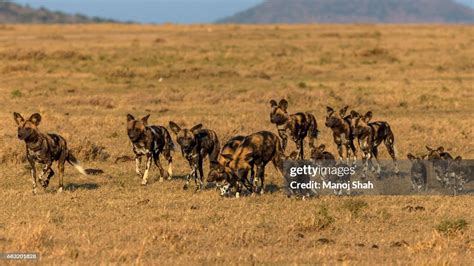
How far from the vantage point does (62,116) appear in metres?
25.9

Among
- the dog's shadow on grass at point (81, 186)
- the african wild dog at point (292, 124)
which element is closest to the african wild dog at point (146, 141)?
the dog's shadow on grass at point (81, 186)

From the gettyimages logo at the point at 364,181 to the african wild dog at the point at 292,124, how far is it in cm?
145

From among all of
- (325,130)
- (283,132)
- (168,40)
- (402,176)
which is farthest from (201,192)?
(168,40)

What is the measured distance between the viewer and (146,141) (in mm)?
→ 16531

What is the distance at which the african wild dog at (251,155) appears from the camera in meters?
14.3

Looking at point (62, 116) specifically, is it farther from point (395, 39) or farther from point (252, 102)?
point (395, 39)

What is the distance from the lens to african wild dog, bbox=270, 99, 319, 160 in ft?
57.3

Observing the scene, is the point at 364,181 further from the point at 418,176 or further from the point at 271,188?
the point at 271,188

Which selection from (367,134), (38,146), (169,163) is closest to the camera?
(38,146)

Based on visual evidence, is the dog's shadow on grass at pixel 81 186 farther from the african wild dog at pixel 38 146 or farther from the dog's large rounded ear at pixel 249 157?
the dog's large rounded ear at pixel 249 157

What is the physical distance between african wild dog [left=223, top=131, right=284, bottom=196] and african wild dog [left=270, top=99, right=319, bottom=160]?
7.96 ft

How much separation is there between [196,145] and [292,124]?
282 centimetres

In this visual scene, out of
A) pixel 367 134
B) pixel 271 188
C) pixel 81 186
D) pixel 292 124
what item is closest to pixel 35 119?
pixel 81 186

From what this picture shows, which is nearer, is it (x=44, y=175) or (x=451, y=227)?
(x=451, y=227)
